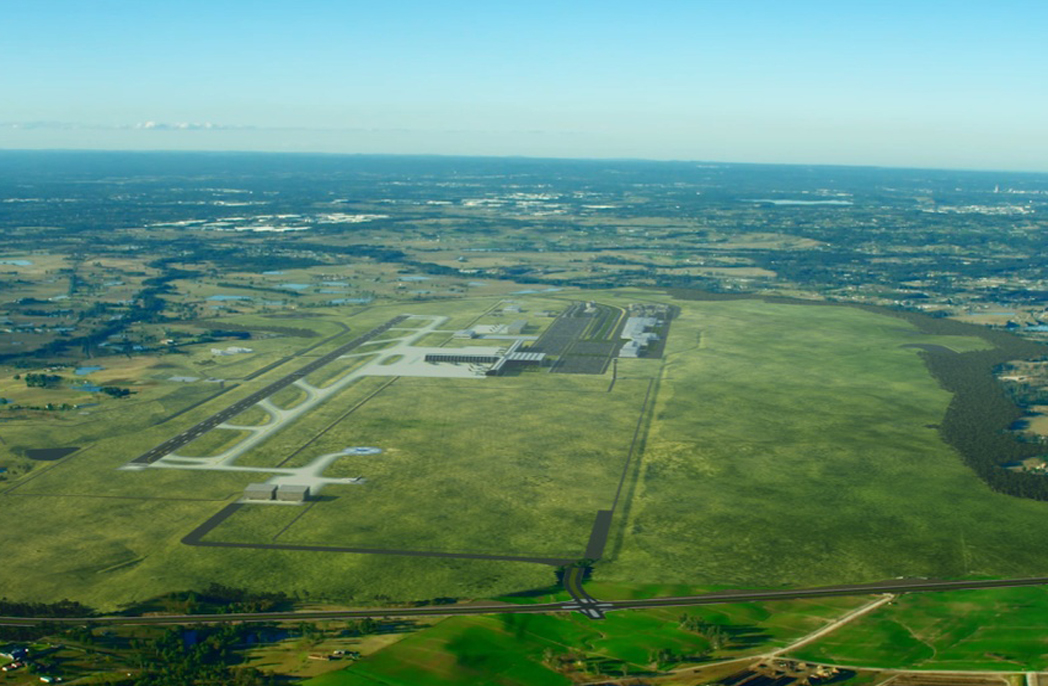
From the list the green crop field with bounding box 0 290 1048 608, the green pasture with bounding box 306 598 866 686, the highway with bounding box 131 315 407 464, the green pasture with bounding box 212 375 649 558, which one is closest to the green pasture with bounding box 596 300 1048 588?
the green crop field with bounding box 0 290 1048 608

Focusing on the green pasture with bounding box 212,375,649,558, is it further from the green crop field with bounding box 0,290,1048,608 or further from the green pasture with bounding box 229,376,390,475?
the green pasture with bounding box 229,376,390,475

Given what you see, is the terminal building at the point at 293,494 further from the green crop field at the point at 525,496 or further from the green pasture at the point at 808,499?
the green pasture at the point at 808,499

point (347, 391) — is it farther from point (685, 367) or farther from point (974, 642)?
point (974, 642)

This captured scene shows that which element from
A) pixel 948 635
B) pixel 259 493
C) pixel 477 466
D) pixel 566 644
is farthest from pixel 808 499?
pixel 259 493

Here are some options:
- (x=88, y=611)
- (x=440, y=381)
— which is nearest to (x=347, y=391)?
(x=440, y=381)

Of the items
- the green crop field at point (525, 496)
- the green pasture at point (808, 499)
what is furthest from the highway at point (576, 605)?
the green crop field at point (525, 496)

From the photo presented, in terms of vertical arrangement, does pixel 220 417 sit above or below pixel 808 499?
above

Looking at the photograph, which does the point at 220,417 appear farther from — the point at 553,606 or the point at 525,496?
the point at 553,606
